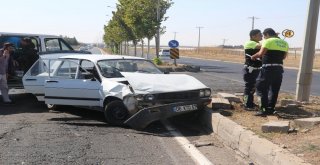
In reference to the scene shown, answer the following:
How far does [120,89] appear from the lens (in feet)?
29.8

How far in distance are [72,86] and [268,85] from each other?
3.98 m

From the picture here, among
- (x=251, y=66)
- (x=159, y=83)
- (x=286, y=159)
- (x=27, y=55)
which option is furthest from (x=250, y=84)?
(x=27, y=55)

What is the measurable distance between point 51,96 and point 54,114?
0.65 meters

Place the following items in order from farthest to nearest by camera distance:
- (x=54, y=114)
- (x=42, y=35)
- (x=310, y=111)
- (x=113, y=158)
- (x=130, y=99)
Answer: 1. (x=42, y=35)
2. (x=54, y=114)
3. (x=310, y=111)
4. (x=130, y=99)
5. (x=113, y=158)

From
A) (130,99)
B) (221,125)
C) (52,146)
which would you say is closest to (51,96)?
(130,99)

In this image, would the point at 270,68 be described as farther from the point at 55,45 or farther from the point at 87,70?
the point at 55,45

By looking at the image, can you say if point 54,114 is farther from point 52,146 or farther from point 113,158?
point 113,158

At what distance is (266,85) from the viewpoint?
30.5ft

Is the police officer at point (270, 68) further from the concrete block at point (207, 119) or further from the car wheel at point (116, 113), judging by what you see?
the car wheel at point (116, 113)

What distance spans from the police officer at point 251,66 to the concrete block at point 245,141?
296cm

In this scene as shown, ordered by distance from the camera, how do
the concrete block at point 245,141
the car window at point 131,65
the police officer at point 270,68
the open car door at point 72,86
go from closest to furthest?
the concrete block at point 245,141
the police officer at point 270,68
the open car door at point 72,86
the car window at point 131,65

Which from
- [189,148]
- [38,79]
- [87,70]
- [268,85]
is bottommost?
[189,148]

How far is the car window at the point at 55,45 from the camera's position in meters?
14.0

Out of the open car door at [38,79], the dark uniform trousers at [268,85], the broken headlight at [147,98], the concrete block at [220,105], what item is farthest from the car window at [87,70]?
the dark uniform trousers at [268,85]
